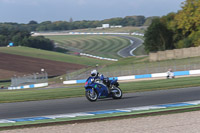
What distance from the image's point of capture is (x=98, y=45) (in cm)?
14100

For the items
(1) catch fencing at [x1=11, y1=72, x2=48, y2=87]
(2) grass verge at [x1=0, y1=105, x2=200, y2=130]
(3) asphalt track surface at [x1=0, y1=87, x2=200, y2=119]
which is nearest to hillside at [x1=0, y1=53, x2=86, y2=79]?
(1) catch fencing at [x1=11, y1=72, x2=48, y2=87]

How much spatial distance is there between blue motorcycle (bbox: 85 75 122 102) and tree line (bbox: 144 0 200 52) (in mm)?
53755

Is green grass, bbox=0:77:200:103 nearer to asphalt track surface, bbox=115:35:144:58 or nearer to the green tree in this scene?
the green tree

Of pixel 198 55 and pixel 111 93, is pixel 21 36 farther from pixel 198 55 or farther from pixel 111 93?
pixel 111 93

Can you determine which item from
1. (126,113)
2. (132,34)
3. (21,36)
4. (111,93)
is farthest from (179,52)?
(132,34)

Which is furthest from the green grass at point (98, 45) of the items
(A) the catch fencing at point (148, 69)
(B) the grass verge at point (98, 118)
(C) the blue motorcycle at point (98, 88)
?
(B) the grass verge at point (98, 118)

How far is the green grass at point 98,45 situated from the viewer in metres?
126

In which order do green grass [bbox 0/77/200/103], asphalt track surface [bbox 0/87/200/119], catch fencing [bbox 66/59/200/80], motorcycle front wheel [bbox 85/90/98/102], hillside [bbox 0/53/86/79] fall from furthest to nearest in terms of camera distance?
hillside [bbox 0/53/86/79] < catch fencing [bbox 66/59/200/80] < green grass [bbox 0/77/200/103] < motorcycle front wheel [bbox 85/90/98/102] < asphalt track surface [bbox 0/87/200/119]

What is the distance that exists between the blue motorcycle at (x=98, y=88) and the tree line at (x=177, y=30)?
53.8m

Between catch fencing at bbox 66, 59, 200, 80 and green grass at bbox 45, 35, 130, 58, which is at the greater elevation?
green grass at bbox 45, 35, 130, 58

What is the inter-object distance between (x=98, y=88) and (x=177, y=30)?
62741 mm

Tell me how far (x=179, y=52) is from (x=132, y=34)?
104069 millimetres

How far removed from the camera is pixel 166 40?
79938 millimetres

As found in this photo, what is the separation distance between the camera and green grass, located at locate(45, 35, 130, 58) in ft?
413
